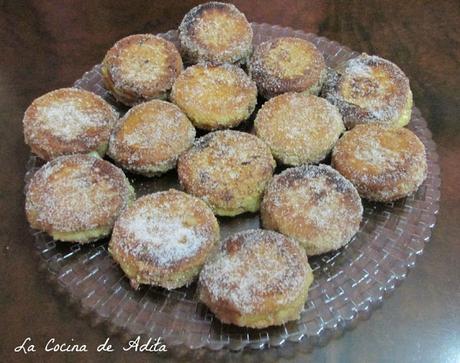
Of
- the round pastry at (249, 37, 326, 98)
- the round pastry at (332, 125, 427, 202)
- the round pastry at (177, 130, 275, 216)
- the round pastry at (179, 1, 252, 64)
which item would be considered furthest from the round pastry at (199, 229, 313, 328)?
the round pastry at (179, 1, 252, 64)

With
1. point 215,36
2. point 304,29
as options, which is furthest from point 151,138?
point 304,29

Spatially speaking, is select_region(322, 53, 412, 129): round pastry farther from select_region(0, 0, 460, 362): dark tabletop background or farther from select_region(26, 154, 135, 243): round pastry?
select_region(26, 154, 135, 243): round pastry

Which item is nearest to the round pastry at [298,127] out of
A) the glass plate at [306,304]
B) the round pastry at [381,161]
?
the round pastry at [381,161]

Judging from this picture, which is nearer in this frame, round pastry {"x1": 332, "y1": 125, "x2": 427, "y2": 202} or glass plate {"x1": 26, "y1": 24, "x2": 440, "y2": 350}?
glass plate {"x1": 26, "y1": 24, "x2": 440, "y2": 350}

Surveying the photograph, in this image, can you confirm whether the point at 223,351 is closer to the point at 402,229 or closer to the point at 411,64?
the point at 402,229

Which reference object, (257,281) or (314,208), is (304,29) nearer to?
(314,208)

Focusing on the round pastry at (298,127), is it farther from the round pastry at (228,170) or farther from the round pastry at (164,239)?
the round pastry at (164,239)
